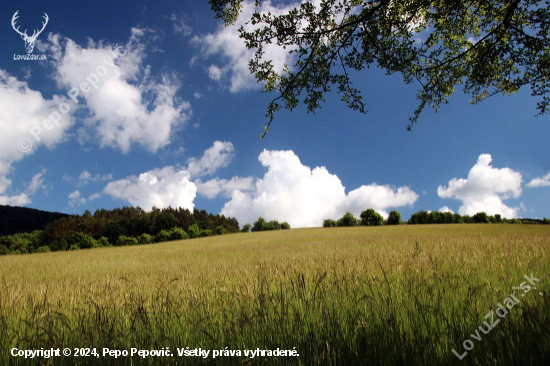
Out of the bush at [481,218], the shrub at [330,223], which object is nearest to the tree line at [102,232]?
the shrub at [330,223]

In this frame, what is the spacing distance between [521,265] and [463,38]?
7.78m

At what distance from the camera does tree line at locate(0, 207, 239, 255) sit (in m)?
48.5

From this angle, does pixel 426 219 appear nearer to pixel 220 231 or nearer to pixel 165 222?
pixel 220 231

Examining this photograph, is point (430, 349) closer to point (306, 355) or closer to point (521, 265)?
point (306, 355)

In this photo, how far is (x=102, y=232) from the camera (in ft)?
206

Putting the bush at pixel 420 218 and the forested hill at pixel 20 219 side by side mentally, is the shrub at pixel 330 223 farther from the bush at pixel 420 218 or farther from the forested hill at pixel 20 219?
the forested hill at pixel 20 219

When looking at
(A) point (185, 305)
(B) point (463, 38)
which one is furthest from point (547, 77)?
(A) point (185, 305)

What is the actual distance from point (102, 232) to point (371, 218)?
246ft

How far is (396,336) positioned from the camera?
2373mm

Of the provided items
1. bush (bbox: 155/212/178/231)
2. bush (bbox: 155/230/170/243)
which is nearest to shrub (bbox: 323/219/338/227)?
bush (bbox: 155/212/178/231)

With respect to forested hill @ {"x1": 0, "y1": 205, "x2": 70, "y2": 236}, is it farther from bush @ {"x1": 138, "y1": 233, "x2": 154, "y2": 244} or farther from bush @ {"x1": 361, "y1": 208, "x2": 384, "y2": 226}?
bush @ {"x1": 361, "y1": 208, "x2": 384, "y2": 226}

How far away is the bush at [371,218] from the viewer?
81.7 m

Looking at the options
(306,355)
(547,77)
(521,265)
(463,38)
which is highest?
(463,38)

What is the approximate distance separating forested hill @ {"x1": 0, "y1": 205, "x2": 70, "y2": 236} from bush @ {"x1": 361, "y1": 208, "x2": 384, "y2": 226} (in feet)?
294
